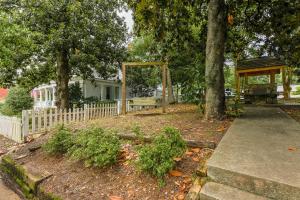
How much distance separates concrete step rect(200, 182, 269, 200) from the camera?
2463 mm

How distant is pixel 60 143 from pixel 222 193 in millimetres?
3619

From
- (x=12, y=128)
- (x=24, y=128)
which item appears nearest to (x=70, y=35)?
(x=12, y=128)

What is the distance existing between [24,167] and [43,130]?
2900 millimetres

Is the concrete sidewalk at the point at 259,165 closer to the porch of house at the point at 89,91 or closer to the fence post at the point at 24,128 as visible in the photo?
the fence post at the point at 24,128

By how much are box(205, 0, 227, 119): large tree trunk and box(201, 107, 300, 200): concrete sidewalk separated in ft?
6.80

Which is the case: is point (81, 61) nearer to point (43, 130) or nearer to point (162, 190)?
point (43, 130)

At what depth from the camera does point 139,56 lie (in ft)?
62.8

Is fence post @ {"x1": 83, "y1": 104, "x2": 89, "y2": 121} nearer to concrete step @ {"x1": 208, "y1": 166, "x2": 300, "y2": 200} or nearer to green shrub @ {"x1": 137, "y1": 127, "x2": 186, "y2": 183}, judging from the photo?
green shrub @ {"x1": 137, "y1": 127, "x2": 186, "y2": 183}

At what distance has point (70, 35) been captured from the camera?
11.4 metres

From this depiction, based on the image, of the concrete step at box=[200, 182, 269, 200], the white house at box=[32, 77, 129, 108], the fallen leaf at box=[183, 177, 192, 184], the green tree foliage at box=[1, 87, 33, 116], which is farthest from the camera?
the white house at box=[32, 77, 129, 108]

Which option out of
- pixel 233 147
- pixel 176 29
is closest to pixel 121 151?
pixel 233 147

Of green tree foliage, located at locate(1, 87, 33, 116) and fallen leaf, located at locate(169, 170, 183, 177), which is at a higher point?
green tree foliage, located at locate(1, 87, 33, 116)

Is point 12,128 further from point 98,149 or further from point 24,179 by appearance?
point 98,149

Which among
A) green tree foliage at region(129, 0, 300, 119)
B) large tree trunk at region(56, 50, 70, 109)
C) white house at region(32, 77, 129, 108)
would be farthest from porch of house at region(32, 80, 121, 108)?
green tree foliage at region(129, 0, 300, 119)
